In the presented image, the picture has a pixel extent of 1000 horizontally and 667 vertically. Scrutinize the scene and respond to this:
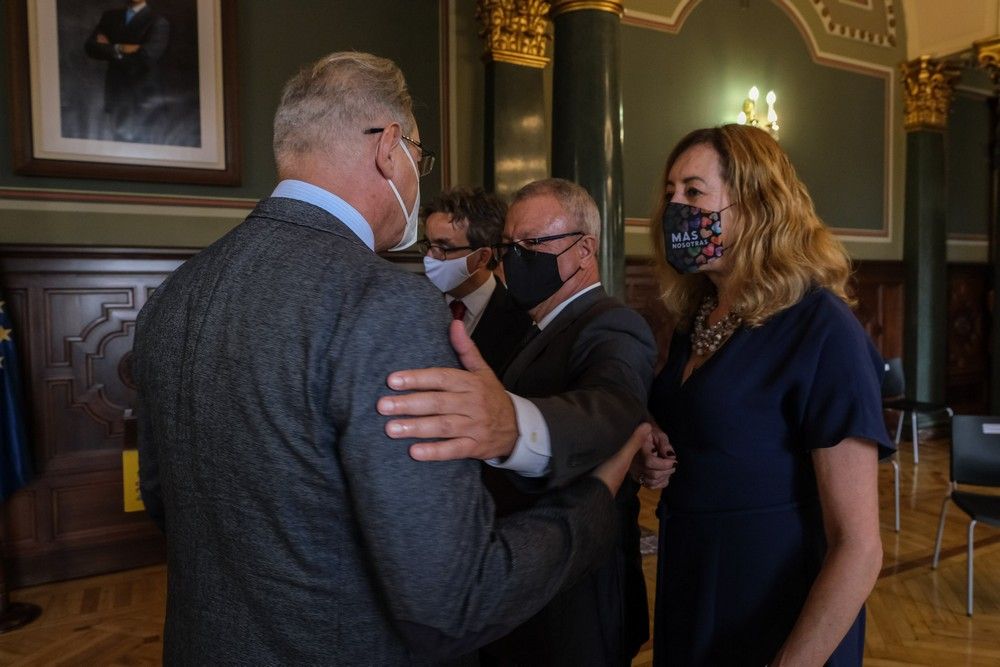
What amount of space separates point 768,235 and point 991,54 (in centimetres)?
701

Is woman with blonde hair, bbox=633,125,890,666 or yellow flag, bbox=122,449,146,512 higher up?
woman with blonde hair, bbox=633,125,890,666

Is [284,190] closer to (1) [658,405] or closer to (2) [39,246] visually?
(1) [658,405]

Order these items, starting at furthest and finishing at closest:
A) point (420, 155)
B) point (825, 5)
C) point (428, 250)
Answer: point (825, 5)
point (428, 250)
point (420, 155)

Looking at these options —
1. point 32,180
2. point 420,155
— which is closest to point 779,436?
point 420,155

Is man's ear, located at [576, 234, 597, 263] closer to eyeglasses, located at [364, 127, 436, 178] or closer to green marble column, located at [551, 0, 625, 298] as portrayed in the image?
eyeglasses, located at [364, 127, 436, 178]

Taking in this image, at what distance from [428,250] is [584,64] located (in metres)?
1.98

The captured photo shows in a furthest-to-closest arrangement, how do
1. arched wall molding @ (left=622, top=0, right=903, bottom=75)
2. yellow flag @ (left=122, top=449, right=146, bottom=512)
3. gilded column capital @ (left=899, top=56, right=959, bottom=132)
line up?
gilded column capital @ (left=899, top=56, right=959, bottom=132) → arched wall molding @ (left=622, top=0, right=903, bottom=75) → yellow flag @ (left=122, top=449, right=146, bottom=512)

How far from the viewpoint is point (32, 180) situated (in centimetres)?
417

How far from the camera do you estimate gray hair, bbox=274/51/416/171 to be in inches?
43.3

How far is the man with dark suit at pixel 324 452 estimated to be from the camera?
0.89 meters

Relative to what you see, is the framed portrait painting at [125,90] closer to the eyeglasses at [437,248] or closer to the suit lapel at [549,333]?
the eyeglasses at [437,248]

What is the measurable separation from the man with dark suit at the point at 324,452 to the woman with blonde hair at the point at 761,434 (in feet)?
1.40

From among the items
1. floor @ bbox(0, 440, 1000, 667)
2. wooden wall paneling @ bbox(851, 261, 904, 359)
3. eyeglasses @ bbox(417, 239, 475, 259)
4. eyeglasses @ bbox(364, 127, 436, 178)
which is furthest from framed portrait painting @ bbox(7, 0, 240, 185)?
wooden wall paneling @ bbox(851, 261, 904, 359)

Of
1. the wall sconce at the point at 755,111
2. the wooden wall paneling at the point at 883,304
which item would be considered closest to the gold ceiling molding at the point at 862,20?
the wall sconce at the point at 755,111
